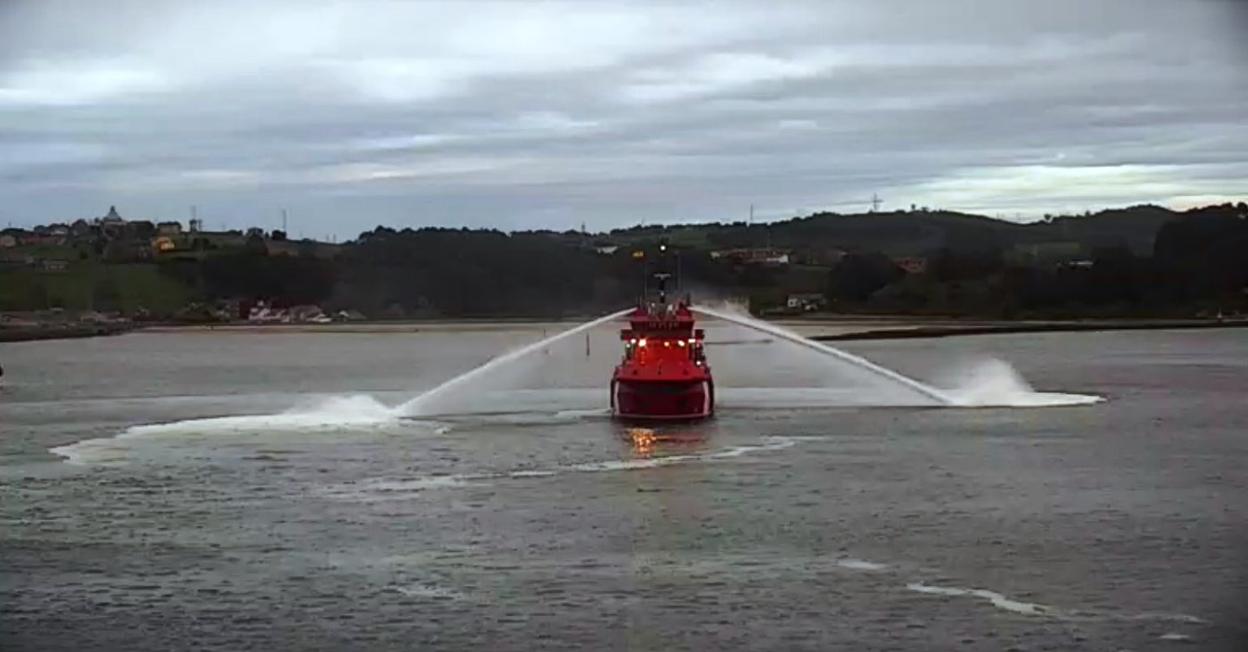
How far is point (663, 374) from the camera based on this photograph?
145 feet

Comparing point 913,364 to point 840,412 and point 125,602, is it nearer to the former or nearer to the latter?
point 840,412

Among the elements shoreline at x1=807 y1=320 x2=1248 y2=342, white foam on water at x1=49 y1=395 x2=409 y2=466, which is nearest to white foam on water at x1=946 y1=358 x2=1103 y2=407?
white foam on water at x1=49 y1=395 x2=409 y2=466

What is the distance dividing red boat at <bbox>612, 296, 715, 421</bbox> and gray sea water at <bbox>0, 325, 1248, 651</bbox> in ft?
3.37

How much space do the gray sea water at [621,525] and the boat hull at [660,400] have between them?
99 cm

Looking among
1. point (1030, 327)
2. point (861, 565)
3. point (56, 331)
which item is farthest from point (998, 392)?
point (56, 331)

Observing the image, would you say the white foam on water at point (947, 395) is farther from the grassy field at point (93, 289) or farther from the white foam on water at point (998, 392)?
the grassy field at point (93, 289)

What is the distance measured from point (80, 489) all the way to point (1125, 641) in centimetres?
1885

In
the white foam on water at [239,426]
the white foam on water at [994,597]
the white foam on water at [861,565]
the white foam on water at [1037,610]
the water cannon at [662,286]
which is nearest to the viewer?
the white foam on water at [1037,610]

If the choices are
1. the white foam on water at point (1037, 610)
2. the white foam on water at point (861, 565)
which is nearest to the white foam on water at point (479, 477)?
the white foam on water at point (861, 565)

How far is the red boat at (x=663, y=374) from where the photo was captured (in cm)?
4312

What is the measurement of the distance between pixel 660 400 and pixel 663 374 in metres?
1.25

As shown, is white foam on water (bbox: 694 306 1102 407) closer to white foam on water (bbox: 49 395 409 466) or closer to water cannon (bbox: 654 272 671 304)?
water cannon (bbox: 654 272 671 304)

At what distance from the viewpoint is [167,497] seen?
2869 centimetres

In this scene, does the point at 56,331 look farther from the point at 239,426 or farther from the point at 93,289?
the point at 239,426
